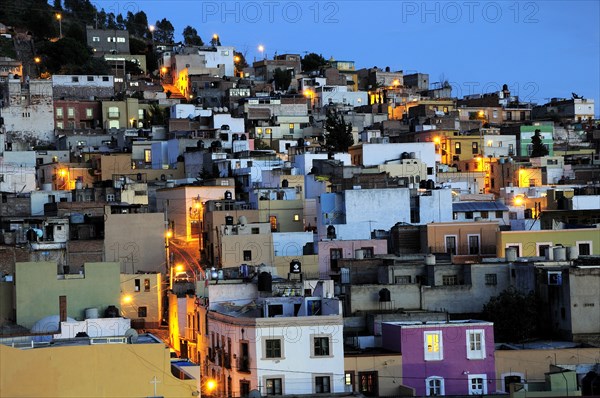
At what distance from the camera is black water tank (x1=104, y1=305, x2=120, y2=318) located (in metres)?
41.3

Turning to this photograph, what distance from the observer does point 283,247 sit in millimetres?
52625

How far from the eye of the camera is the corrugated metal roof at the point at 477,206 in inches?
2255

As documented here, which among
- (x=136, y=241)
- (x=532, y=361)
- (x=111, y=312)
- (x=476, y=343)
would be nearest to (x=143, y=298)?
(x=136, y=241)

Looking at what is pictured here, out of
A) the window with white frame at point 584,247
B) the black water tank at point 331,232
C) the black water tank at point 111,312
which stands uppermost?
the black water tank at point 331,232

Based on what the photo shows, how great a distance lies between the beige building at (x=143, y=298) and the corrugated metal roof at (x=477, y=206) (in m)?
14.2

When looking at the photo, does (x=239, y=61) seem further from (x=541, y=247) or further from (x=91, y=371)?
(x=91, y=371)

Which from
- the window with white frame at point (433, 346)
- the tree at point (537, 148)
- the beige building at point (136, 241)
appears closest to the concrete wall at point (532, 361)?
the window with white frame at point (433, 346)

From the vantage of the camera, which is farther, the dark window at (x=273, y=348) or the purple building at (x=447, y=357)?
the purple building at (x=447, y=357)

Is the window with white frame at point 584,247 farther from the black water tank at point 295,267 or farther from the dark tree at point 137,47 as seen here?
the dark tree at point 137,47

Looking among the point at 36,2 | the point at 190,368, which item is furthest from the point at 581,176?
the point at 36,2

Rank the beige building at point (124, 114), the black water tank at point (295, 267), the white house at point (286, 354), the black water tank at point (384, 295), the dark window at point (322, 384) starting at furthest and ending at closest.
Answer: the beige building at point (124, 114)
the black water tank at point (295, 267)
the black water tank at point (384, 295)
the white house at point (286, 354)
the dark window at point (322, 384)

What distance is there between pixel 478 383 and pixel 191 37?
341 ft

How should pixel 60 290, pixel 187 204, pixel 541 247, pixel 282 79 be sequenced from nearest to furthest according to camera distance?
pixel 60 290 → pixel 541 247 → pixel 187 204 → pixel 282 79

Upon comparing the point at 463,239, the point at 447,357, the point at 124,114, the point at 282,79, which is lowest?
the point at 447,357
